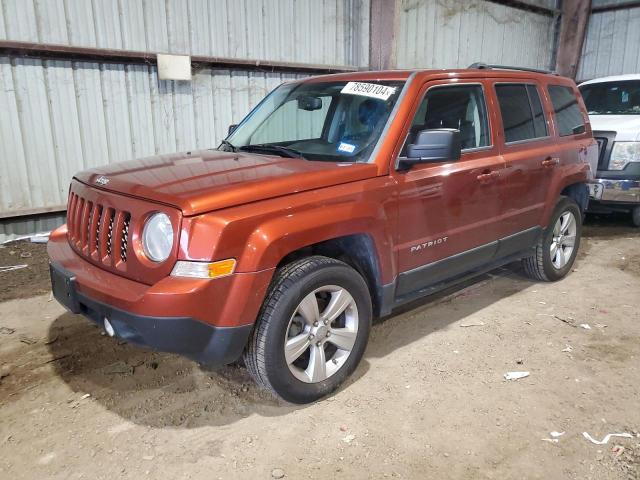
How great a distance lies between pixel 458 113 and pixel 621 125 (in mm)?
4062

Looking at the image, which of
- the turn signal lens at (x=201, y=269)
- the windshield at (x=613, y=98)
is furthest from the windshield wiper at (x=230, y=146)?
the windshield at (x=613, y=98)

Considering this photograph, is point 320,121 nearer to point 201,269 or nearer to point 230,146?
point 230,146

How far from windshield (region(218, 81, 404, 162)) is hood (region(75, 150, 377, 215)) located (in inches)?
7.2

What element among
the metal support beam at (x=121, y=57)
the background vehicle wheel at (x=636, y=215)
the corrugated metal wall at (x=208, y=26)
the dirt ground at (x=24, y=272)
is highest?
the corrugated metal wall at (x=208, y=26)

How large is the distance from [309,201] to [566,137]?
2942 millimetres

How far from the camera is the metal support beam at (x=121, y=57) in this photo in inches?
224

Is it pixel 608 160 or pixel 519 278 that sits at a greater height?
pixel 608 160

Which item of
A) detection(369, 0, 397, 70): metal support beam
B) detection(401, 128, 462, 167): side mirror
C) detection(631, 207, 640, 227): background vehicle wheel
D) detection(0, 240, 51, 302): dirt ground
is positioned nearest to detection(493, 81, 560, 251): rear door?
detection(401, 128, 462, 167): side mirror

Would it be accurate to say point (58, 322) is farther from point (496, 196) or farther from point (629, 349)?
point (629, 349)

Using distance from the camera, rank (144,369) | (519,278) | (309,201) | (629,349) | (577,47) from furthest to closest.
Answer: (577,47) → (519,278) → (629,349) → (144,369) → (309,201)

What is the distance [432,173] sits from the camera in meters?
3.30

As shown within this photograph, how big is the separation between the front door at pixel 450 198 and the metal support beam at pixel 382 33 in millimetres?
5360

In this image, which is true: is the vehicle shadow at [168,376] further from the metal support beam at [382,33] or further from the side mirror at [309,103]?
the metal support beam at [382,33]

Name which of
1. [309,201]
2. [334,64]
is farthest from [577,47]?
[309,201]
